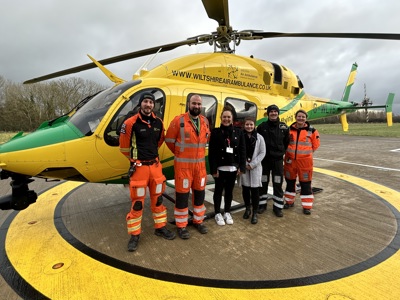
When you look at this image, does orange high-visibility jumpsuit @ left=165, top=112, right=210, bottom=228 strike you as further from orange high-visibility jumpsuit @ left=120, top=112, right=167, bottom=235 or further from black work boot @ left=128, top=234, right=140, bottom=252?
black work boot @ left=128, top=234, right=140, bottom=252

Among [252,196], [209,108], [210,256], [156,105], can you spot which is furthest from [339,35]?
[210,256]

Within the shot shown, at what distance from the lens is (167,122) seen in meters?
3.85

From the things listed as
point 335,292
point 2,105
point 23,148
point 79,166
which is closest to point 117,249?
point 79,166

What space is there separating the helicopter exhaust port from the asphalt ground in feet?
1.65

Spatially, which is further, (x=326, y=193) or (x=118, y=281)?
(x=326, y=193)

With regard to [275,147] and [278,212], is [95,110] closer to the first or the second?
[275,147]

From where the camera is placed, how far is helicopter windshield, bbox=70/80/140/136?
132 inches

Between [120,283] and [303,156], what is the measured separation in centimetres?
323

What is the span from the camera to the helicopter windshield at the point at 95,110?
11.0ft

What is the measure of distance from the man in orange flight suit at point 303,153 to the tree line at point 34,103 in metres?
39.6

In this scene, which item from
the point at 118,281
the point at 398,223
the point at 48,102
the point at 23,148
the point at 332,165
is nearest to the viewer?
the point at 118,281

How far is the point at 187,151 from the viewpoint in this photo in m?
3.28

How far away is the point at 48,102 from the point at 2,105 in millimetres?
9179

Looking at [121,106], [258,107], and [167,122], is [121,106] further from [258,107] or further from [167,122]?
[258,107]
